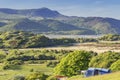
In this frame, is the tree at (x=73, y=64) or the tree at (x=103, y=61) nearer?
the tree at (x=73, y=64)

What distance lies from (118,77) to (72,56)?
44.6 meters

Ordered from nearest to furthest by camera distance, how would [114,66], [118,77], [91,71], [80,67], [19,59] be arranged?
[118,77] → [91,71] → [114,66] → [80,67] → [19,59]

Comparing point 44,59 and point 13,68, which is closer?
point 13,68

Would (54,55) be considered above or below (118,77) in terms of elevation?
below

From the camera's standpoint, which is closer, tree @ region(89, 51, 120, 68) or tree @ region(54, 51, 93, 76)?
tree @ region(54, 51, 93, 76)

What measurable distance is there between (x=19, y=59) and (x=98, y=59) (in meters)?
65.6

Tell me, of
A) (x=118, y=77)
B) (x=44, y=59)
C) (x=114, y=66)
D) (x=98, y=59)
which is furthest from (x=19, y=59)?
(x=118, y=77)

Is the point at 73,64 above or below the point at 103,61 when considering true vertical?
above

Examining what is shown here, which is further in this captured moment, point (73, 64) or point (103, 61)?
point (103, 61)

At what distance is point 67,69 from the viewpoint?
7688 centimetres

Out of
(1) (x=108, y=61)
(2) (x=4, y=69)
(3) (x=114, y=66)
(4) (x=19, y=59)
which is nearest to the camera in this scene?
(3) (x=114, y=66)

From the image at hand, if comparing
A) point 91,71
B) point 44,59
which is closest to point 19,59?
point 44,59

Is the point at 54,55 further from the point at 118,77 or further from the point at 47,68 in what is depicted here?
the point at 118,77

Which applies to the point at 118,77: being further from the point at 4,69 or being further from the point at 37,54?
the point at 37,54
